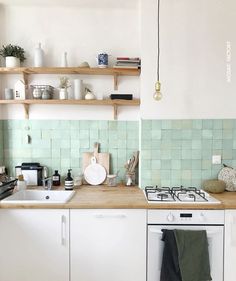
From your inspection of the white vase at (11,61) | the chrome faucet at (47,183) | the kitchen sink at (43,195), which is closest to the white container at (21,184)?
the kitchen sink at (43,195)

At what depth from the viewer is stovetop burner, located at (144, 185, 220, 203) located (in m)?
2.04

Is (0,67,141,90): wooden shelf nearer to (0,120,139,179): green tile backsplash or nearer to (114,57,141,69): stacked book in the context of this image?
(114,57,141,69): stacked book

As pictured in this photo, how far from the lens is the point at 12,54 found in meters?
2.45

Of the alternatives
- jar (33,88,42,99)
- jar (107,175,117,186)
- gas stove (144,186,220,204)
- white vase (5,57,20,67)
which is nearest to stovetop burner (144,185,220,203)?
gas stove (144,186,220,204)

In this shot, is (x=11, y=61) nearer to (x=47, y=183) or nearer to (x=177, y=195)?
(x=47, y=183)

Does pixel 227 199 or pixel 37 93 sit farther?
pixel 37 93

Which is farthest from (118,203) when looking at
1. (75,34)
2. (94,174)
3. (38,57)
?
(75,34)

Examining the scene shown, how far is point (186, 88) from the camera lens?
2387mm

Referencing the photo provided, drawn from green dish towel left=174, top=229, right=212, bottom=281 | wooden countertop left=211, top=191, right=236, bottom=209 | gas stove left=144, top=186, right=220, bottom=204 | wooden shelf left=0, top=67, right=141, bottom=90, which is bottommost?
green dish towel left=174, top=229, right=212, bottom=281

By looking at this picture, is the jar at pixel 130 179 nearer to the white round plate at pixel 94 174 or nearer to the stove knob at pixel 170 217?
the white round plate at pixel 94 174

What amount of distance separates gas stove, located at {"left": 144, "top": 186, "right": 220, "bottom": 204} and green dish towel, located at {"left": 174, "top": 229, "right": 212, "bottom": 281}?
0.24 m

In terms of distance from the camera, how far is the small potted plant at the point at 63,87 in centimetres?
246

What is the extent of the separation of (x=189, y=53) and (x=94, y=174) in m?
1.46

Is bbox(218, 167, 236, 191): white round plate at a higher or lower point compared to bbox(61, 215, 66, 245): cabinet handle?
higher
